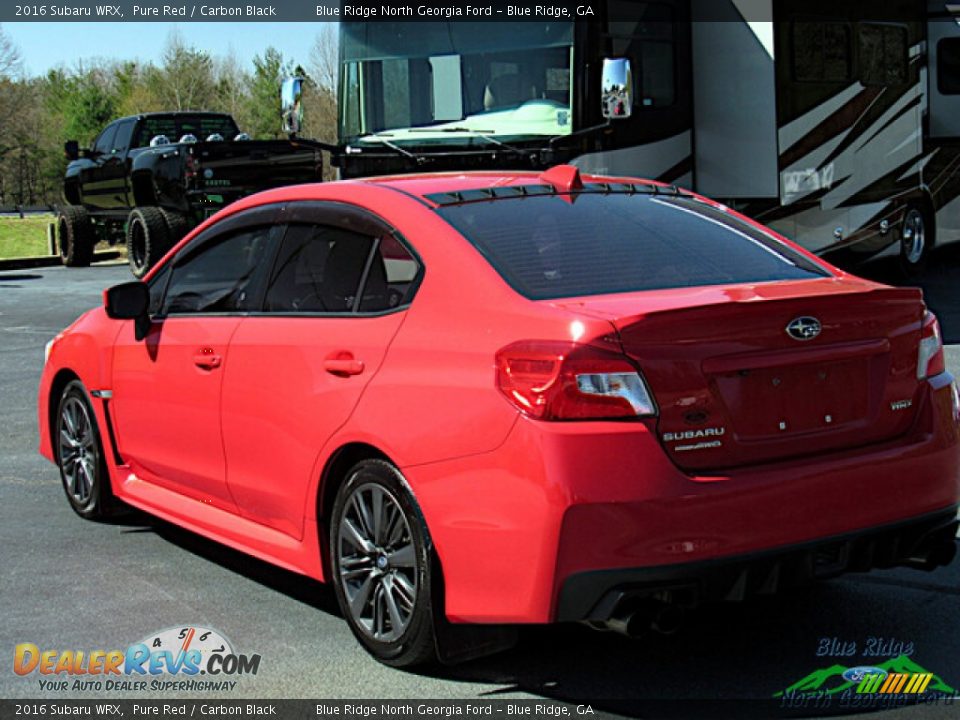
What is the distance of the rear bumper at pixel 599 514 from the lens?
4043 millimetres

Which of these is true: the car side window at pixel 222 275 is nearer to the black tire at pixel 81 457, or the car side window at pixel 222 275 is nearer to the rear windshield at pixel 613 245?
the black tire at pixel 81 457

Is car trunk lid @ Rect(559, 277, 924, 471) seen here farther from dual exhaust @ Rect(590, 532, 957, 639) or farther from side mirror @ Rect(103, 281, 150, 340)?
side mirror @ Rect(103, 281, 150, 340)

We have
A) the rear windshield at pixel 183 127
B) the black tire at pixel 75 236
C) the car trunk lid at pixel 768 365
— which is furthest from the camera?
the black tire at pixel 75 236

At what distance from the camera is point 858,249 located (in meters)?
15.4

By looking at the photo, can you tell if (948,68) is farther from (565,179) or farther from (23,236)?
(23,236)

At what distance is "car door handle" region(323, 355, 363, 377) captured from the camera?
4777 mm

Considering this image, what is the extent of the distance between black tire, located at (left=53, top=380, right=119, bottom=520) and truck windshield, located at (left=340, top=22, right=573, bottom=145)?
6681 mm

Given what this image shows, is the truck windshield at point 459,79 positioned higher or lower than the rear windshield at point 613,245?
higher

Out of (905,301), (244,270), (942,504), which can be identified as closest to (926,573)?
(942,504)

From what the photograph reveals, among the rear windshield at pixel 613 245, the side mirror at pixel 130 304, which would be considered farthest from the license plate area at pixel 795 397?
the side mirror at pixel 130 304

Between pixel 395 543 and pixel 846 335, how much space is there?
5.11 feet

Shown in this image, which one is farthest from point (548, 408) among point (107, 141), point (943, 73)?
point (107, 141)

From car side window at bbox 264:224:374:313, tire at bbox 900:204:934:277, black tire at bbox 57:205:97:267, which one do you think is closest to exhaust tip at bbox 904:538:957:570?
car side window at bbox 264:224:374:313

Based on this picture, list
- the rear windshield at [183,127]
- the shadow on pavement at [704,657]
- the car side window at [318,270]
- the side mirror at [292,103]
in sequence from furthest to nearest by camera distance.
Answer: the rear windshield at [183,127] < the side mirror at [292,103] < the car side window at [318,270] < the shadow on pavement at [704,657]
